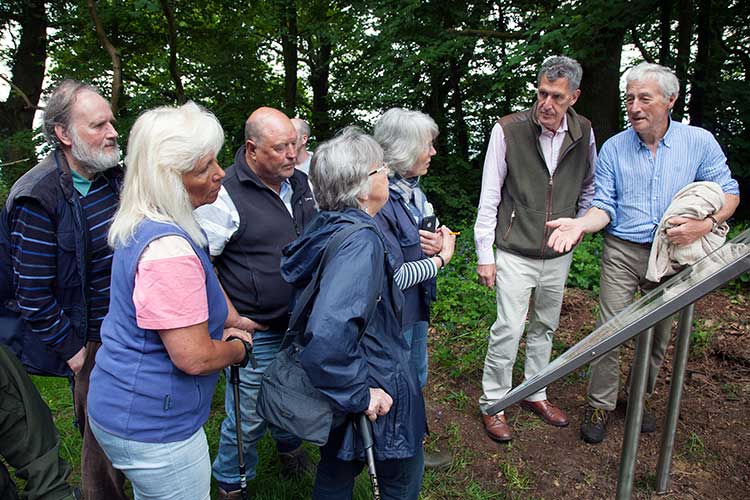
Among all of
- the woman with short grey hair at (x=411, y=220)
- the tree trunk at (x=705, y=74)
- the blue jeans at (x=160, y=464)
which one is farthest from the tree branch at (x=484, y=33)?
the blue jeans at (x=160, y=464)

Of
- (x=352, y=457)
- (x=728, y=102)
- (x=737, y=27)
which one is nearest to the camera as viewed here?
(x=352, y=457)

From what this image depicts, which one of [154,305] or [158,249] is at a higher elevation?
[158,249]

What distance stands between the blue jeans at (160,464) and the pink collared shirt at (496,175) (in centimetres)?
208

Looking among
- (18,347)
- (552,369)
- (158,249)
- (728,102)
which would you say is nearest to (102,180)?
(18,347)

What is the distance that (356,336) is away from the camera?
1780 mm

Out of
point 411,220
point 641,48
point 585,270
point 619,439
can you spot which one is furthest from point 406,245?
point 641,48

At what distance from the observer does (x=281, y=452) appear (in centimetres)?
310

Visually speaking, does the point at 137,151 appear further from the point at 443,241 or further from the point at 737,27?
the point at 737,27

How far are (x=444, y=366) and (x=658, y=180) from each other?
2.17 meters

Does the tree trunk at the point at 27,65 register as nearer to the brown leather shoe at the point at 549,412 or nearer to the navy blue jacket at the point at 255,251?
the navy blue jacket at the point at 255,251

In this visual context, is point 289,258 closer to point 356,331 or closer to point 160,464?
point 356,331

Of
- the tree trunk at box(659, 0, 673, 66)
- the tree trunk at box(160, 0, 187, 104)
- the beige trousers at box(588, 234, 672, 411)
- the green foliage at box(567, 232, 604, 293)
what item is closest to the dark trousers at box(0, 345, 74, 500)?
the beige trousers at box(588, 234, 672, 411)

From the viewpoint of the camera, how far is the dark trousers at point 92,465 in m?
2.43

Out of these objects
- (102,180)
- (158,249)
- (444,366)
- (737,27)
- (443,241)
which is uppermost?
(737,27)
